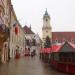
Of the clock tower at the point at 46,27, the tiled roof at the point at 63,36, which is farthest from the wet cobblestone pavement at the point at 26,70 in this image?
the tiled roof at the point at 63,36

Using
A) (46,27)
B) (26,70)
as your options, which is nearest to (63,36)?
(46,27)

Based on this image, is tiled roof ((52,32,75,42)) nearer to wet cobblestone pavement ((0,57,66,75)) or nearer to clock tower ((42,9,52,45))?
clock tower ((42,9,52,45))

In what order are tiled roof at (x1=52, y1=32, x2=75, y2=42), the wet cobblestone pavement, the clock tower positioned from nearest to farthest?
1. the wet cobblestone pavement
2. the clock tower
3. tiled roof at (x1=52, y1=32, x2=75, y2=42)

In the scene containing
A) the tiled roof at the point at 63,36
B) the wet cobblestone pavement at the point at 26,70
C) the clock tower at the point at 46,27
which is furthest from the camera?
the tiled roof at the point at 63,36

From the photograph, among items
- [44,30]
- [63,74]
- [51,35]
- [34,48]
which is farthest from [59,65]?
[51,35]

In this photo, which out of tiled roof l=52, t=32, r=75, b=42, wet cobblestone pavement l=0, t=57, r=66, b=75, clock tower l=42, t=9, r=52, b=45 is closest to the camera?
wet cobblestone pavement l=0, t=57, r=66, b=75

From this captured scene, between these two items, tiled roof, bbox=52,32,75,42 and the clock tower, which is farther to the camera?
tiled roof, bbox=52,32,75,42

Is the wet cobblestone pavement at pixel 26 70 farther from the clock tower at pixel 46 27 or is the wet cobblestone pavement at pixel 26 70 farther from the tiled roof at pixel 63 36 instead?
the tiled roof at pixel 63 36

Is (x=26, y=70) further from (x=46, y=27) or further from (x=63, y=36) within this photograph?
(x=63, y=36)

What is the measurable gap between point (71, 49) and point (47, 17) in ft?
413

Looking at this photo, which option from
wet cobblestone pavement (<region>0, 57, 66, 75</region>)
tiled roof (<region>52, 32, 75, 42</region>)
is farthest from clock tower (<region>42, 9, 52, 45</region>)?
wet cobblestone pavement (<region>0, 57, 66, 75</region>)

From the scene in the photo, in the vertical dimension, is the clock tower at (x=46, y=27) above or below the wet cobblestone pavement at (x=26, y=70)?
above

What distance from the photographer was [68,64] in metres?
24.3

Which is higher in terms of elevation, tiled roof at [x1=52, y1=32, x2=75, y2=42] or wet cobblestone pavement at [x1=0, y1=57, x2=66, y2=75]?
tiled roof at [x1=52, y1=32, x2=75, y2=42]
